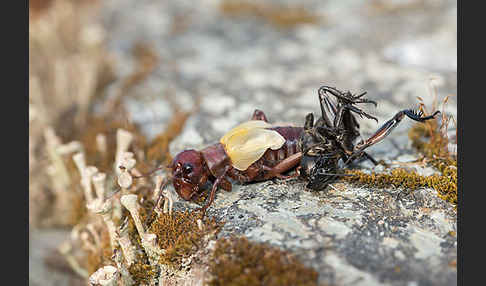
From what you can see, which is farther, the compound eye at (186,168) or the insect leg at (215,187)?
the compound eye at (186,168)

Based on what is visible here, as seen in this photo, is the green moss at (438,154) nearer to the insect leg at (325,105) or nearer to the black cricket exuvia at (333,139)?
the black cricket exuvia at (333,139)

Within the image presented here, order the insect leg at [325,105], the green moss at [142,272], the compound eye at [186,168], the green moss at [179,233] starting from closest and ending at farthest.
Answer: the green moss at [179,233] → the green moss at [142,272] → the compound eye at [186,168] → the insect leg at [325,105]

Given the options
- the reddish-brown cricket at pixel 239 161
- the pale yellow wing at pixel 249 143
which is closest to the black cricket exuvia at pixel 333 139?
the reddish-brown cricket at pixel 239 161

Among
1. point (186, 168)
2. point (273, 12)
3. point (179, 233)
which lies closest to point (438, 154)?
point (186, 168)

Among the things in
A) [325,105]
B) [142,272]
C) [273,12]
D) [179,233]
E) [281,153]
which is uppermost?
[273,12]

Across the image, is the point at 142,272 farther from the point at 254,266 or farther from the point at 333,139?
the point at 333,139

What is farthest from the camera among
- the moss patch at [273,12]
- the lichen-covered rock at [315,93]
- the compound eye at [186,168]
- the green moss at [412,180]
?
the moss patch at [273,12]

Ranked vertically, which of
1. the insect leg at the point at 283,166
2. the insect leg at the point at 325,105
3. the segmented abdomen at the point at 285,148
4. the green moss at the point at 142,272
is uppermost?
the insect leg at the point at 325,105
